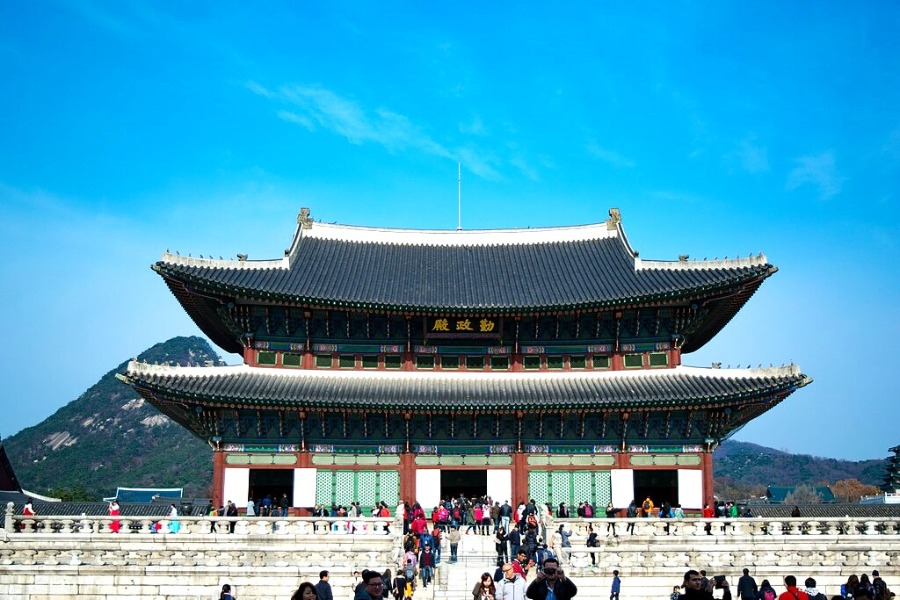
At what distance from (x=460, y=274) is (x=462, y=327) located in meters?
4.79

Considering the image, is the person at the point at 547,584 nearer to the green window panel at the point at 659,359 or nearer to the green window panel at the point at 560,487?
the green window panel at the point at 560,487

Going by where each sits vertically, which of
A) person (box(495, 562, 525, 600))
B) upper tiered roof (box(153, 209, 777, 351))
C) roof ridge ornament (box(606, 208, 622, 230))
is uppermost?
roof ridge ornament (box(606, 208, 622, 230))

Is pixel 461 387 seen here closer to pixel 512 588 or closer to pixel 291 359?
pixel 291 359

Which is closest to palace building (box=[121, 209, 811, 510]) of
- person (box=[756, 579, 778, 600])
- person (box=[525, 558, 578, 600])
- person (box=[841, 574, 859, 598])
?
person (box=[841, 574, 859, 598])

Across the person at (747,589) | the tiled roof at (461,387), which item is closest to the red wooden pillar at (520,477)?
the tiled roof at (461,387)

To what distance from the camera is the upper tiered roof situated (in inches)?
1451

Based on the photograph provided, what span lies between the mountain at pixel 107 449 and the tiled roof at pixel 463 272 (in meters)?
82.0

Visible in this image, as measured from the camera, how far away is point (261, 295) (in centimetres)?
3638

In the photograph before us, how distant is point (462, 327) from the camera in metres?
39.1

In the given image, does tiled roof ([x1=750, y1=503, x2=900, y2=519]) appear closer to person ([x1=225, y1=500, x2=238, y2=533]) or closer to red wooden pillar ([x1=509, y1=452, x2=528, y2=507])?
red wooden pillar ([x1=509, y1=452, x2=528, y2=507])

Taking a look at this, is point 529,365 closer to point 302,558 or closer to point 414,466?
point 414,466

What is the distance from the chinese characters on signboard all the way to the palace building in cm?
9

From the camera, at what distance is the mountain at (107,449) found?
437 feet

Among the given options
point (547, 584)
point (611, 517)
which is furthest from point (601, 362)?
point (547, 584)
